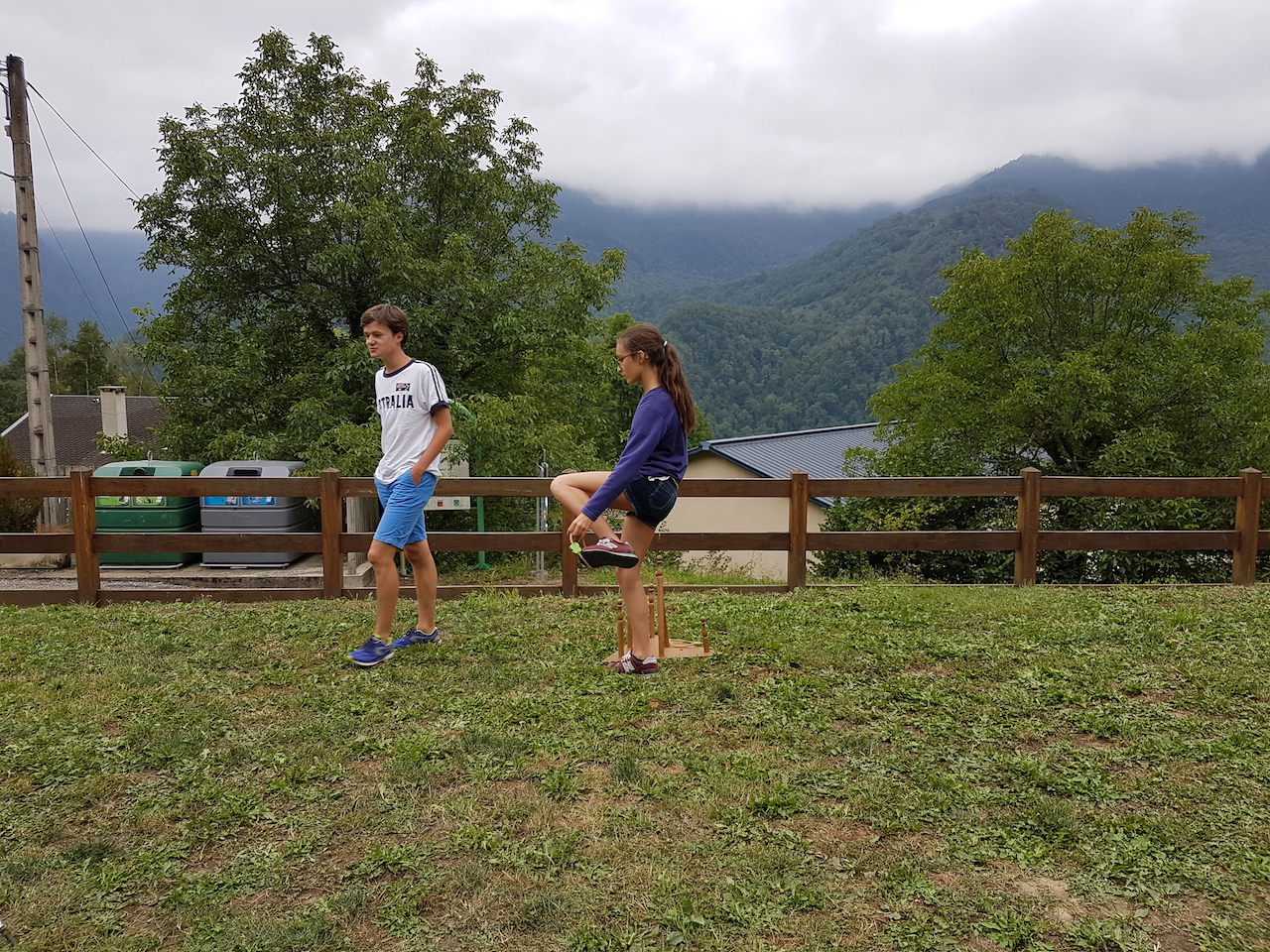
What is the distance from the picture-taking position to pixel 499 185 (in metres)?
18.0

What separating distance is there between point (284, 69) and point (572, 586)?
15.9 metres

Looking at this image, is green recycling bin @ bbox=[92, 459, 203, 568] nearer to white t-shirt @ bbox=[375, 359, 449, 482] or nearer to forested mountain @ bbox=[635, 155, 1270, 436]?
white t-shirt @ bbox=[375, 359, 449, 482]

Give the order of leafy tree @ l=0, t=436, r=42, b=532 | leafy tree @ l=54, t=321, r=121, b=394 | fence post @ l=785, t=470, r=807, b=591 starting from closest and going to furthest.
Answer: fence post @ l=785, t=470, r=807, b=591 → leafy tree @ l=0, t=436, r=42, b=532 → leafy tree @ l=54, t=321, r=121, b=394

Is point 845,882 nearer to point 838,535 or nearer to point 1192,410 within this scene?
point 838,535

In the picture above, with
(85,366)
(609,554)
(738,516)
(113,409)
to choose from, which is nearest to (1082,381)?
(609,554)

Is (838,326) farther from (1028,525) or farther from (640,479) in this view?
(640,479)

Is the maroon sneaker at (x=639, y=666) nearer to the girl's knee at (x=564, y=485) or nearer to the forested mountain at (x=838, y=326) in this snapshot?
the girl's knee at (x=564, y=485)

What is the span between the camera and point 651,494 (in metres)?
4.28

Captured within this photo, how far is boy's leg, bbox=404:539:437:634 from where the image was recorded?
16.1 ft

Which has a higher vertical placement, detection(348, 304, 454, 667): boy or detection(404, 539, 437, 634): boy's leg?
detection(348, 304, 454, 667): boy

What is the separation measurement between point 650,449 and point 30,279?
1469 centimetres

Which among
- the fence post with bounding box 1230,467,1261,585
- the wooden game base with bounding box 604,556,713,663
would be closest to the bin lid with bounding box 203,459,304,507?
the wooden game base with bounding box 604,556,713,663

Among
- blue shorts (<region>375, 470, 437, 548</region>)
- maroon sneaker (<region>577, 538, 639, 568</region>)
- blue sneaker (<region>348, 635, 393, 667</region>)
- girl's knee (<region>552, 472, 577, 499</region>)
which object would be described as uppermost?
girl's knee (<region>552, 472, 577, 499</region>)

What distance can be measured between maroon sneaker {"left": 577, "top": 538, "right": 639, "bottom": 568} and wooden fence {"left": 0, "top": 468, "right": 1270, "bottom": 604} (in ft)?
7.60
